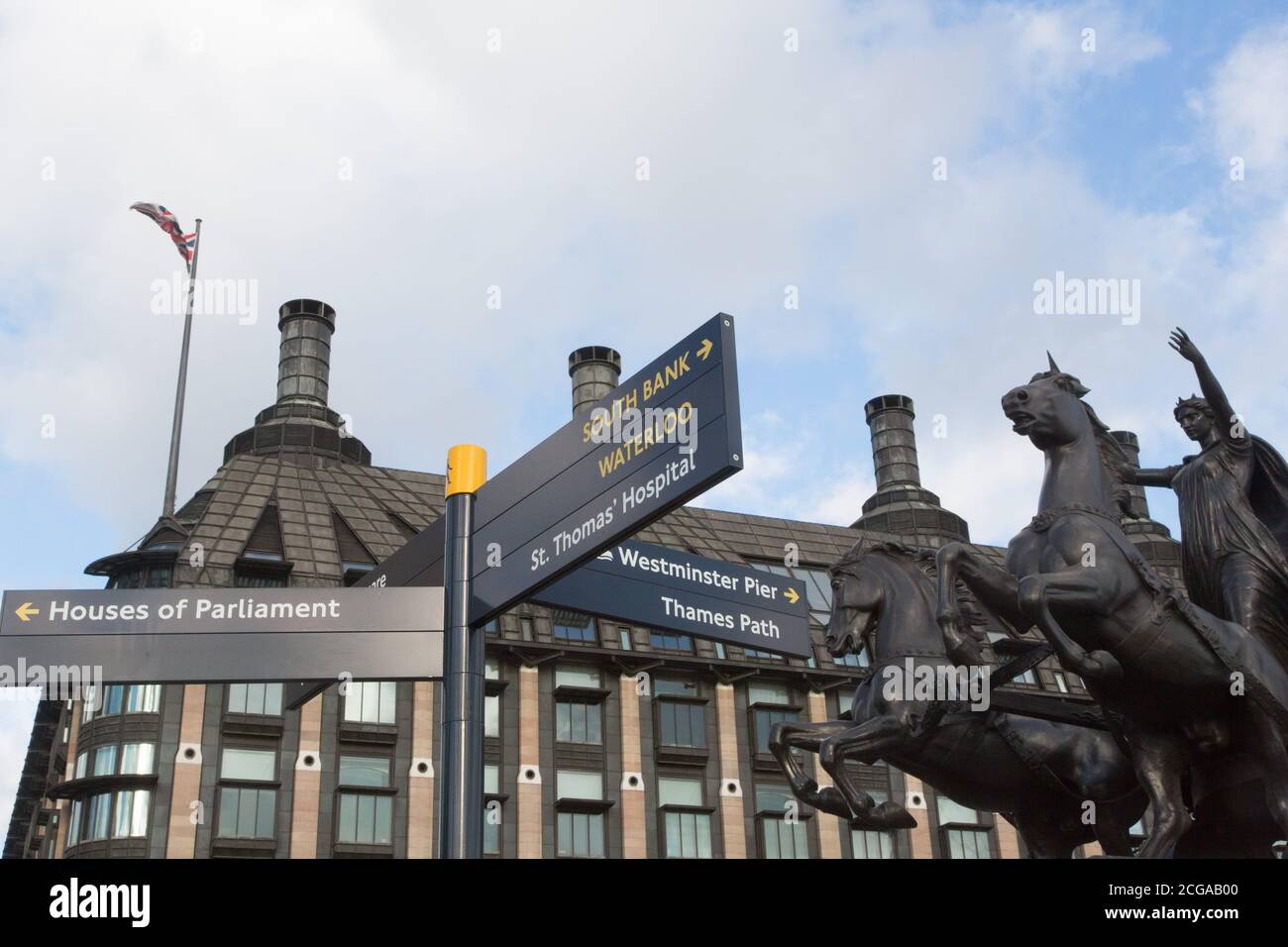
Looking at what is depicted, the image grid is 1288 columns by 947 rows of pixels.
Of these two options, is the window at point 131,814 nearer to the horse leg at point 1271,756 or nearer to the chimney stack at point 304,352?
the chimney stack at point 304,352

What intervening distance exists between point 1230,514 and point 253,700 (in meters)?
38.2

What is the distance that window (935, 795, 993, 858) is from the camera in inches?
1965

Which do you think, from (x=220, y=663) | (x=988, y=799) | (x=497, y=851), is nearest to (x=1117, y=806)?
(x=988, y=799)

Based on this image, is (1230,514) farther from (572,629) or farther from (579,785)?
(572,629)

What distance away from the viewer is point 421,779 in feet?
150

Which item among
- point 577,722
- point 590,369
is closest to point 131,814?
point 577,722

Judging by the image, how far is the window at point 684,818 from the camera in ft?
157

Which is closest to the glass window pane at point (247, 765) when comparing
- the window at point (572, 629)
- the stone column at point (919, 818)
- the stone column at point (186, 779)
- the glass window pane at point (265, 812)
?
the glass window pane at point (265, 812)

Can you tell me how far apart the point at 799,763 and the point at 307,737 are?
3659 centimetres

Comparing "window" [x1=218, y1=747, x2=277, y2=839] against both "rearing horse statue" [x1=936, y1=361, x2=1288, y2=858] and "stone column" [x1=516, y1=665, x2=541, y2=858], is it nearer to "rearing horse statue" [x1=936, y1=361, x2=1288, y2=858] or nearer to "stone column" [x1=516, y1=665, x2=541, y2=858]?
"stone column" [x1=516, y1=665, x2=541, y2=858]

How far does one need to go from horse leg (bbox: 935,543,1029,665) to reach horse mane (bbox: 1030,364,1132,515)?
3.87ft

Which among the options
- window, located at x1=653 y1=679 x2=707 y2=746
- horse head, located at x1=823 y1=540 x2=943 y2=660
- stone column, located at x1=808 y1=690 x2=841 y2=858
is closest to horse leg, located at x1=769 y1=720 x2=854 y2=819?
horse head, located at x1=823 y1=540 x2=943 y2=660

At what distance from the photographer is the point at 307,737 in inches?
1779
